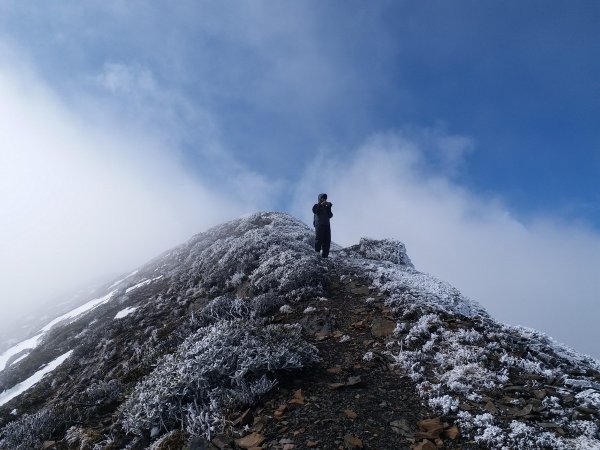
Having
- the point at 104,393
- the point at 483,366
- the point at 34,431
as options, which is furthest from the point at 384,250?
the point at 34,431

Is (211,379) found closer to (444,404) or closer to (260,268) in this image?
(444,404)

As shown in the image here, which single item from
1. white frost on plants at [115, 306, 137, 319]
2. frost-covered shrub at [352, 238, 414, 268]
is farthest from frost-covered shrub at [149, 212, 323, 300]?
frost-covered shrub at [352, 238, 414, 268]

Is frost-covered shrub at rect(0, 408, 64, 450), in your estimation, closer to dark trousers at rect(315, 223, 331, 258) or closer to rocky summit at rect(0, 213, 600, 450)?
rocky summit at rect(0, 213, 600, 450)

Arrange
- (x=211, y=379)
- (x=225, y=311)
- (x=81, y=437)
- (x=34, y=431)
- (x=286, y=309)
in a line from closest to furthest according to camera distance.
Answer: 1. (x=211, y=379)
2. (x=81, y=437)
3. (x=34, y=431)
4. (x=286, y=309)
5. (x=225, y=311)

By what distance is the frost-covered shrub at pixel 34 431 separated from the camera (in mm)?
9225

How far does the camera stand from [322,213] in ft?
61.3

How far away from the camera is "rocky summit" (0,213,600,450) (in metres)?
6.74

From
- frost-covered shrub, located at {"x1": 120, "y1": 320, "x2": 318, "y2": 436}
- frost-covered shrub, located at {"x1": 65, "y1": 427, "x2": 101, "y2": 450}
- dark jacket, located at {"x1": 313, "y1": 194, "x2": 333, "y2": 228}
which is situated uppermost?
dark jacket, located at {"x1": 313, "y1": 194, "x2": 333, "y2": 228}

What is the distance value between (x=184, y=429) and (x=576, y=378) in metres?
8.56

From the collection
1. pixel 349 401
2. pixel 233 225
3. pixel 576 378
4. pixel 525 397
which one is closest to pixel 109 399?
pixel 349 401

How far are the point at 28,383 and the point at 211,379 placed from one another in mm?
13409

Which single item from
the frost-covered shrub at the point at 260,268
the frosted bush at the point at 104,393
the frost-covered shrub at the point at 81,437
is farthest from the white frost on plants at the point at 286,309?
the frost-covered shrub at the point at 81,437

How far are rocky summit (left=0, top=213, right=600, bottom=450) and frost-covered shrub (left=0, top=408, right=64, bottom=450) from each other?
0.04 m

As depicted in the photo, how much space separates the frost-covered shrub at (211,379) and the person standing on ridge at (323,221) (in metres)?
9.66
